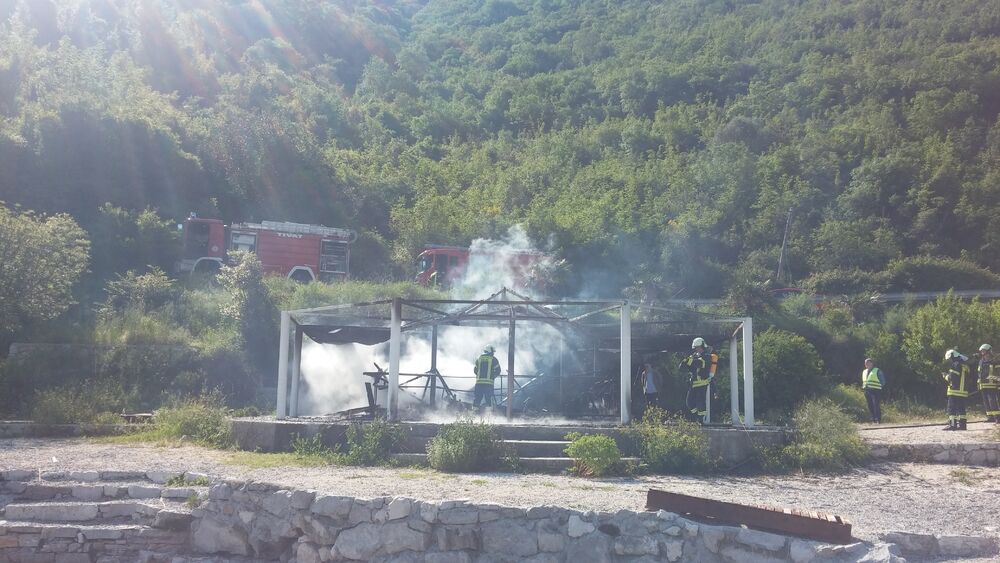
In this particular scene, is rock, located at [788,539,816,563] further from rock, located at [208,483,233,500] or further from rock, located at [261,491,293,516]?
rock, located at [208,483,233,500]

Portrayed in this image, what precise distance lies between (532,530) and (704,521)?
1795 mm

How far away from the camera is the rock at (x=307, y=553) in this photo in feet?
31.0

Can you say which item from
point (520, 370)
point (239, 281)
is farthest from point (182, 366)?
point (520, 370)

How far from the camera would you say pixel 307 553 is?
948 cm

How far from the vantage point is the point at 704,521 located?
342 inches

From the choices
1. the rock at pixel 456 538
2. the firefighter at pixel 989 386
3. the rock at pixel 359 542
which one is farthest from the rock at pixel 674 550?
the firefighter at pixel 989 386

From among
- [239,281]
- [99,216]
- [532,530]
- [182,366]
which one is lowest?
[532,530]

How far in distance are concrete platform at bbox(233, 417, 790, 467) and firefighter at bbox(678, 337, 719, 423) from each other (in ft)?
3.61

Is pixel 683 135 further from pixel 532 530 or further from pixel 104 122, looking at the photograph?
pixel 532 530

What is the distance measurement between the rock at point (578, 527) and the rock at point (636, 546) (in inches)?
12.2

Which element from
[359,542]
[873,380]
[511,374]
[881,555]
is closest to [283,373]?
Result: [511,374]

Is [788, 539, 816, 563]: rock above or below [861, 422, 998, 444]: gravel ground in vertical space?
below

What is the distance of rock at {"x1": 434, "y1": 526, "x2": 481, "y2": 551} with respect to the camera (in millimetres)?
9008

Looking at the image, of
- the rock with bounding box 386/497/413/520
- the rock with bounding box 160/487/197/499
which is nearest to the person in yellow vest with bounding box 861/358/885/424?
the rock with bounding box 386/497/413/520
